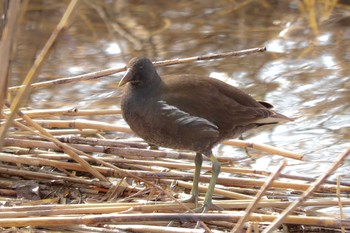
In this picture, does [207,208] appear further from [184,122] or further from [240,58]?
[240,58]

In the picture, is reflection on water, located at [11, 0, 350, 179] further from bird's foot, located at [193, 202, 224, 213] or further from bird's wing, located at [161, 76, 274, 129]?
bird's foot, located at [193, 202, 224, 213]

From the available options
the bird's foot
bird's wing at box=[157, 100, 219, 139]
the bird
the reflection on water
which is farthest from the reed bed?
the reflection on water

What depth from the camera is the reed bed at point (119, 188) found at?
337cm

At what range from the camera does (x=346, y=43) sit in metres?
6.66

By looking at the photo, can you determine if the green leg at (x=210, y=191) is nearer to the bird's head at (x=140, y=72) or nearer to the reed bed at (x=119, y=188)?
the reed bed at (x=119, y=188)

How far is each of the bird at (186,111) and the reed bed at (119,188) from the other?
19 centimetres

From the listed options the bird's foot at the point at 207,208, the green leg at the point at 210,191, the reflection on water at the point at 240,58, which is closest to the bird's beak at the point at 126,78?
the green leg at the point at 210,191

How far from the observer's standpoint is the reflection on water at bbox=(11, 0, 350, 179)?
504cm

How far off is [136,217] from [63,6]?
16.0ft

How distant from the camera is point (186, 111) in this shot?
386 centimetres

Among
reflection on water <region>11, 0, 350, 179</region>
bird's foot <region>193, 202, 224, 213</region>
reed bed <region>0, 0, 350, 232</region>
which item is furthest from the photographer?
reflection on water <region>11, 0, 350, 179</region>

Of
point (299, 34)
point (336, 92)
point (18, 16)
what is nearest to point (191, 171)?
point (336, 92)

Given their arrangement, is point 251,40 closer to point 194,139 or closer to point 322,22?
point 322,22

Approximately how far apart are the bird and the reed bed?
19 centimetres
